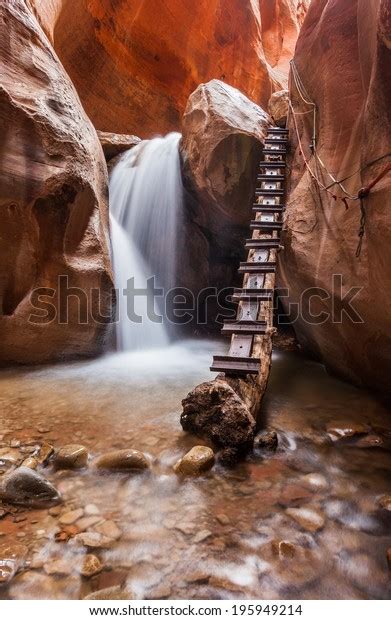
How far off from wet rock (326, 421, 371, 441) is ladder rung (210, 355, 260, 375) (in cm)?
94

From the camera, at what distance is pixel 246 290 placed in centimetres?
466

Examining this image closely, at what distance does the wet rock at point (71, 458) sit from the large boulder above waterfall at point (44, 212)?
3.33 metres

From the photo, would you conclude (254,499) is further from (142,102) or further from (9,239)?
(142,102)

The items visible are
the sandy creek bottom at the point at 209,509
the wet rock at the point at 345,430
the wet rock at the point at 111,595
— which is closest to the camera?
the wet rock at the point at 111,595

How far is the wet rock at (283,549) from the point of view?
6.29 feet

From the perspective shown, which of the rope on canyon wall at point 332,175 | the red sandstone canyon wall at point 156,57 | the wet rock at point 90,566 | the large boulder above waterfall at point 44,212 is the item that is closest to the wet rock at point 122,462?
the wet rock at point 90,566

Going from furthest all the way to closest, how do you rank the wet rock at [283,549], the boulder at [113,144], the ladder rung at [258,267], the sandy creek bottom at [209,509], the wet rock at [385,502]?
the boulder at [113,144], the ladder rung at [258,267], the wet rock at [385,502], the wet rock at [283,549], the sandy creek bottom at [209,509]

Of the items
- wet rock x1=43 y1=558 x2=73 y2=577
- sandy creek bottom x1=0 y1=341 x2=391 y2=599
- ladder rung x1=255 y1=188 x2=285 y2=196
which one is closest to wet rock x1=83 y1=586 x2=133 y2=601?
sandy creek bottom x1=0 y1=341 x2=391 y2=599

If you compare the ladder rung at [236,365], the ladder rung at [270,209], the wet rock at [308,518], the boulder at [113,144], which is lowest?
the wet rock at [308,518]

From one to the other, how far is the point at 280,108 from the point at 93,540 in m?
9.36

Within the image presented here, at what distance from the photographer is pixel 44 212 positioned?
216 inches

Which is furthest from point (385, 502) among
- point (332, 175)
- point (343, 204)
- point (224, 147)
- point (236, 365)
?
point (224, 147)

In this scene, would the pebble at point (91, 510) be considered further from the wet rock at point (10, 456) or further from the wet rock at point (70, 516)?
the wet rock at point (10, 456)

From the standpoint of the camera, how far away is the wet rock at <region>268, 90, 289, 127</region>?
8426 mm
